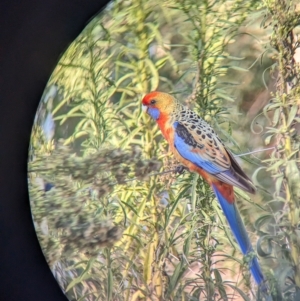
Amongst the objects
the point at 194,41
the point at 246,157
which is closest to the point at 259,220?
the point at 246,157

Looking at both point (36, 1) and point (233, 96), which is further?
point (36, 1)

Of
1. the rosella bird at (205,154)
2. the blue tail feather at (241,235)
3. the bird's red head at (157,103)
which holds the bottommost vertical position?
the blue tail feather at (241,235)

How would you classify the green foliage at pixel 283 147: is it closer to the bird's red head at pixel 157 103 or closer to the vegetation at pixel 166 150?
the vegetation at pixel 166 150

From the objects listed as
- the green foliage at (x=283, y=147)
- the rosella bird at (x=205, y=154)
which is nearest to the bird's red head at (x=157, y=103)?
the rosella bird at (x=205, y=154)

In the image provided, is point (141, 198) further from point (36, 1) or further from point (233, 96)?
point (36, 1)

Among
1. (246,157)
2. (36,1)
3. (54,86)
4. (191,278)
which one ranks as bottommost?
(191,278)

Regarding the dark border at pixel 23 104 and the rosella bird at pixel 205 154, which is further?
the dark border at pixel 23 104

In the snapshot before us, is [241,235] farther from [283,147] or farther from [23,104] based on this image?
[23,104]

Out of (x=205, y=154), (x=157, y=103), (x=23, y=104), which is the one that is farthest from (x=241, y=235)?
(x=23, y=104)
